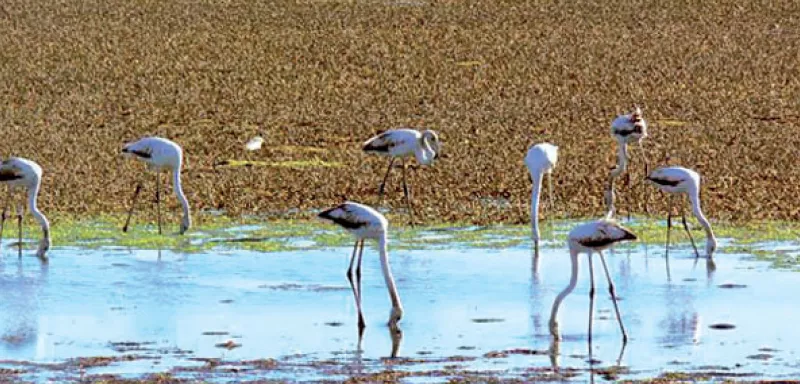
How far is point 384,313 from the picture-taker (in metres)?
12.6

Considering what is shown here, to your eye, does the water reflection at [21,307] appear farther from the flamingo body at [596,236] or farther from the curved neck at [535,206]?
the curved neck at [535,206]

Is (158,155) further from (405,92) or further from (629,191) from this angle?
(405,92)

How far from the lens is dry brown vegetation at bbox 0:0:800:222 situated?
738 inches

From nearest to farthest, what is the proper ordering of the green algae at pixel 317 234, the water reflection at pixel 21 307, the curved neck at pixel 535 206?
the water reflection at pixel 21 307
the curved neck at pixel 535 206
the green algae at pixel 317 234

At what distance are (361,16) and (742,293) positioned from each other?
20513 mm

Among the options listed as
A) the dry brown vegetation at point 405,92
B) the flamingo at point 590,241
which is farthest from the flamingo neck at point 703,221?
the flamingo at point 590,241

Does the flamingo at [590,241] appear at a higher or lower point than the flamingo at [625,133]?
lower

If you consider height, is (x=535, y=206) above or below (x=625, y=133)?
below

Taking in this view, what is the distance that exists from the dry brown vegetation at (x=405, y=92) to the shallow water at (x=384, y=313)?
8.51 feet

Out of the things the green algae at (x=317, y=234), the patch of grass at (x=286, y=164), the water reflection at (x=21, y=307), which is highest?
the patch of grass at (x=286, y=164)

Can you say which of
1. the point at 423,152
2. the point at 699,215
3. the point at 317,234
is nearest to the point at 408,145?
the point at 423,152

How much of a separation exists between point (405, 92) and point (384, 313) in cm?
1313

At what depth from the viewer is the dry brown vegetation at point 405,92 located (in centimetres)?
1873

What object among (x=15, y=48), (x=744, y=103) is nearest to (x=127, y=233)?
(x=744, y=103)
